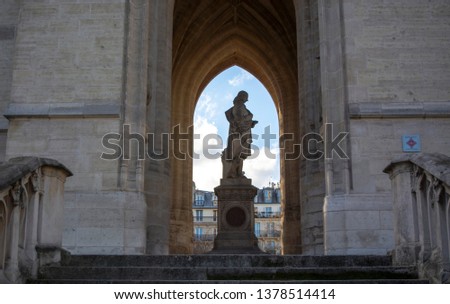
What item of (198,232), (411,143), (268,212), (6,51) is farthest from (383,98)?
(268,212)

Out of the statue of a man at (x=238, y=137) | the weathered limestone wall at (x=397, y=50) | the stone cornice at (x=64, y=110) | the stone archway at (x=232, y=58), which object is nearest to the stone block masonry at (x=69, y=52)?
the stone cornice at (x=64, y=110)

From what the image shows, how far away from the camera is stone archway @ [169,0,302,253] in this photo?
20.8 meters

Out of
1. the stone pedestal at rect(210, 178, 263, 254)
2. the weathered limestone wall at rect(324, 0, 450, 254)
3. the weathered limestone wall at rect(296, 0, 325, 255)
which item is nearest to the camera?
the weathered limestone wall at rect(324, 0, 450, 254)

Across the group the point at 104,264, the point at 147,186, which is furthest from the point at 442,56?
the point at 104,264

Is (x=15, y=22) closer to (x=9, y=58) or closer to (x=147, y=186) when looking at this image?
(x=9, y=58)

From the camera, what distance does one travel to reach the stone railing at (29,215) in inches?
253

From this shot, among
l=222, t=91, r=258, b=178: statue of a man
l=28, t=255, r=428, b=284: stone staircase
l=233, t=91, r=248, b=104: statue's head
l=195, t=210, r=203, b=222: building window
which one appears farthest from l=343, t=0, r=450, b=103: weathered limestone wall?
l=195, t=210, r=203, b=222: building window

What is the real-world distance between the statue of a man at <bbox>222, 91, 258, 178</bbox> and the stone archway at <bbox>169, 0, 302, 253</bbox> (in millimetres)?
4643

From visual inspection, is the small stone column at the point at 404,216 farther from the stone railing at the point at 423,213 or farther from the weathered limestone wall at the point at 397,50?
the weathered limestone wall at the point at 397,50

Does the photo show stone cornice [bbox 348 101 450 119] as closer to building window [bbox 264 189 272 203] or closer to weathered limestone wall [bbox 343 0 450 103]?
weathered limestone wall [bbox 343 0 450 103]

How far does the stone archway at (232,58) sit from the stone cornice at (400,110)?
8.33 m

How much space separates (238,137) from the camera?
53.2 feet

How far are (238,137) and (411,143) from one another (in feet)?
17.9

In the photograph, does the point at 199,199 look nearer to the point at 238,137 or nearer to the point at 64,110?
the point at 238,137
